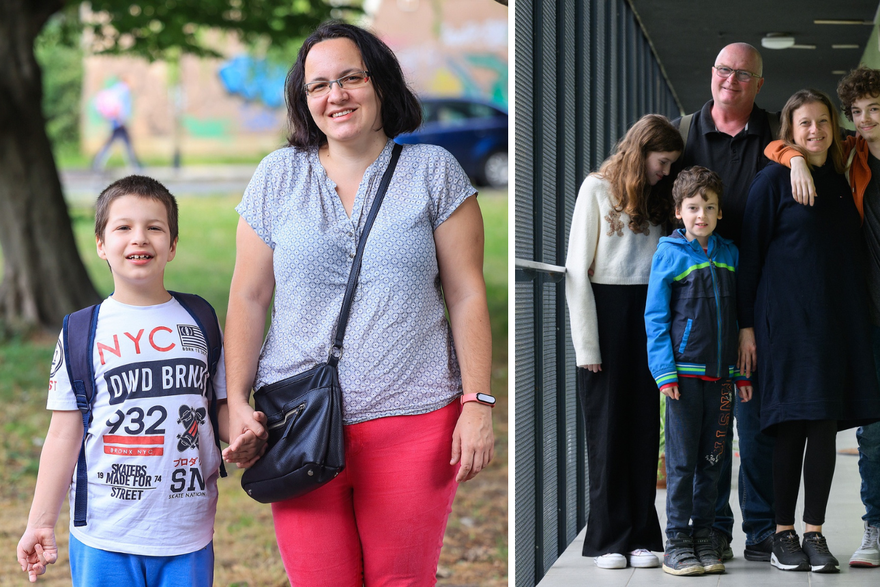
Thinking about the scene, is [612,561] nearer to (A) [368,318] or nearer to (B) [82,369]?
(A) [368,318]

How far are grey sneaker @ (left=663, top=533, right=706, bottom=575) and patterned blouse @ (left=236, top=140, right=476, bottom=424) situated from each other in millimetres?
1476

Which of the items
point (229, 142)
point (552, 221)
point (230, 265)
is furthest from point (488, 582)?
point (229, 142)

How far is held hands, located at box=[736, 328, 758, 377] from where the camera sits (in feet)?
10.4

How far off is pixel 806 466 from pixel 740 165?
40.7 inches

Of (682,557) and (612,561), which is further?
(612,561)

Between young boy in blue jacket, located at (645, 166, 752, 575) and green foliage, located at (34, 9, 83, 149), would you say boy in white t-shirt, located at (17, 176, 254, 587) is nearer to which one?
young boy in blue jacket, located at (645, 166, 752, 575)

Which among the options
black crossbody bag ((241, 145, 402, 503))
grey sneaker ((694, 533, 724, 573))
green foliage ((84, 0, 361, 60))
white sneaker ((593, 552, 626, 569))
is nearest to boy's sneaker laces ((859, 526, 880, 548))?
grey sneaker ((694, 533, 724, 573))

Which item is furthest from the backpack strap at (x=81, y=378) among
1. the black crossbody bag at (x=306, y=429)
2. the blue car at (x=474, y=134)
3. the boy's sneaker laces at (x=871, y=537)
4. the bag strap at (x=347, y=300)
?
the blue car at (x=474, y=134)

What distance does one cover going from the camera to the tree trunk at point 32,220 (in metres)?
10.2

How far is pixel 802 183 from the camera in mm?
2990

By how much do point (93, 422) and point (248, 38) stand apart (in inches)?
355

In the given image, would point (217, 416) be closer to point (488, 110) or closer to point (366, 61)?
point (366, 61)

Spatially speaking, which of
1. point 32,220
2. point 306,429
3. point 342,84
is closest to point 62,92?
point 32,220

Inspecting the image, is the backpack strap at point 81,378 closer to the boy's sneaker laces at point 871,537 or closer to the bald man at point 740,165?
the bald man at point 740,165
